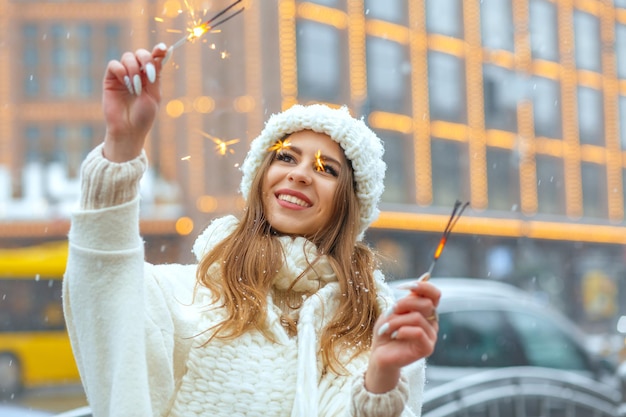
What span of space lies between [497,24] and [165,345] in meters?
30.3

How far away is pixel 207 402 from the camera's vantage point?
2025 mm

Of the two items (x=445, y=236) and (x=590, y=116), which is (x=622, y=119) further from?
(x=445, y=236)

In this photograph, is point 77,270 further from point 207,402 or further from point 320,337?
point 320,337

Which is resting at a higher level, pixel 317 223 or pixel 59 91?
pixel 59 91

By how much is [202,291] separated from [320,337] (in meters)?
0.29

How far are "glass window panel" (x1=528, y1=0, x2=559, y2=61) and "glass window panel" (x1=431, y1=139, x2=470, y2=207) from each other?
5087 mm

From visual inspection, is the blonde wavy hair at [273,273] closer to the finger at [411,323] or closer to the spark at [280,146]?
the spark at [280,146]

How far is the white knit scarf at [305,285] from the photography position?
6.57 ft

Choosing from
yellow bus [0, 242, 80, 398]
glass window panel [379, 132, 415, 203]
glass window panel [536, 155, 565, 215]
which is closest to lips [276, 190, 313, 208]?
yellow bus [0, 242, 80, 398]

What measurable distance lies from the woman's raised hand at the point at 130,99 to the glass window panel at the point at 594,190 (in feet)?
112

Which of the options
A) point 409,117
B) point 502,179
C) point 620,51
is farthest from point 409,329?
point 620,51

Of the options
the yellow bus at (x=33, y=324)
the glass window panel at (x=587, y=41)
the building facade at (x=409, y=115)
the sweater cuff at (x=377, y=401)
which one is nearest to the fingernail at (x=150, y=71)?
the sweater cuff at (x=377, y=401)

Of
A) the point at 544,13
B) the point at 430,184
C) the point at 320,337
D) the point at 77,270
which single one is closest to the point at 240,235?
the point at 320,337

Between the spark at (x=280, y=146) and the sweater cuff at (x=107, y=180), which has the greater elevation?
the spark at (x=280, y=146)
